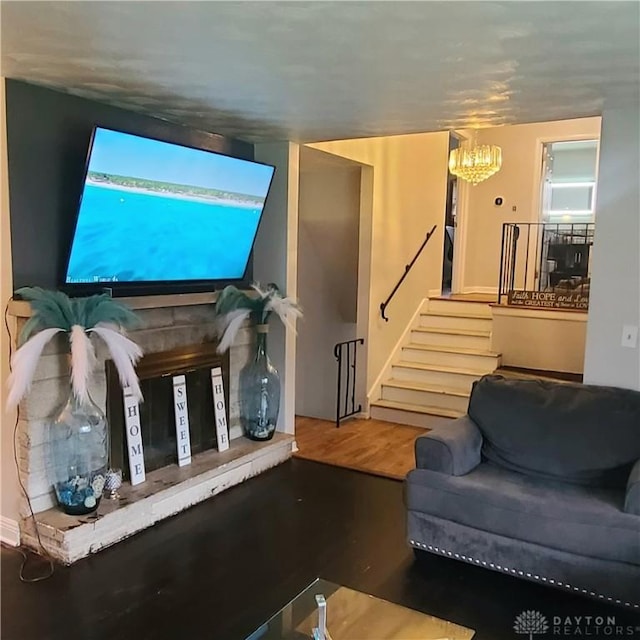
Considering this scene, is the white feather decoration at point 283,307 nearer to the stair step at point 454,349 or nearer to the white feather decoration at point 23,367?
the white feather decoration at point 23,367

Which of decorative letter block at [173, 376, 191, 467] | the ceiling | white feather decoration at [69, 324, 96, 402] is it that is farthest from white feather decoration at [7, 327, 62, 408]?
the ceiling

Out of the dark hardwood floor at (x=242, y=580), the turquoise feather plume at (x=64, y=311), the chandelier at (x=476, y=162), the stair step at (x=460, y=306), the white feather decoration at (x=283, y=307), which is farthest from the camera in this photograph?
the stair step at (x=460, y=306)

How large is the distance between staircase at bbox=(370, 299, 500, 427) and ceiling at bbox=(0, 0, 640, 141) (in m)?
2.74

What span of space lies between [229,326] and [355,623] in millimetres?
2311

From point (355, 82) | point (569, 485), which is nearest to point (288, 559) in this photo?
point (569, 485)

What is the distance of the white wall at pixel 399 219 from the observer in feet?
18.5

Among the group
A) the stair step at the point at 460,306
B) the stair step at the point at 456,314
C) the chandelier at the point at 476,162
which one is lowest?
the stair step at the point at 456,314

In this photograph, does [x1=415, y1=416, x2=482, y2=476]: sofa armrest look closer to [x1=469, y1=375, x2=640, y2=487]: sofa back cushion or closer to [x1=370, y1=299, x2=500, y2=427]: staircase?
[x1=469, y1=375, x2=640, y2=487]: sofa back cushion

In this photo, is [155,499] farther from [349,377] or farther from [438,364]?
[438,364]

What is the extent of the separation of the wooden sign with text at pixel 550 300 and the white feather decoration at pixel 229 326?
285 cm

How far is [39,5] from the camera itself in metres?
1.95

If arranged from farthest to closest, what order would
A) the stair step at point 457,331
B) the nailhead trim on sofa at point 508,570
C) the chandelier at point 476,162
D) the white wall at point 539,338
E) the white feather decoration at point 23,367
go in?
the chandelier at point 476,162 < the stair step at point 457,331 < the white wall at point 539,338 < the white feather decoration at point 23,367 < the nailhead trim on sofa at point 508,570

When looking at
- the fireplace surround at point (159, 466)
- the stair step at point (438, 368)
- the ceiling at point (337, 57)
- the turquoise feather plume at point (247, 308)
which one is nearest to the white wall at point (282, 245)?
the turquoise feather plume at point (247, 308)

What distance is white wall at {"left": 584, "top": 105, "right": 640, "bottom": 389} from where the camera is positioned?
314cm
